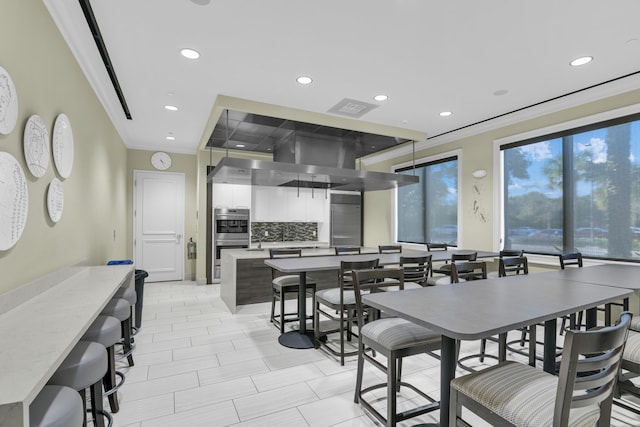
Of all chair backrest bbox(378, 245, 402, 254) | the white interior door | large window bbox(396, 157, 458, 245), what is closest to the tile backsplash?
the white interior door

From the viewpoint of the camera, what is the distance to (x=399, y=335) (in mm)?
1910

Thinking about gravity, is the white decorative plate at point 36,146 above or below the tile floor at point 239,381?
above

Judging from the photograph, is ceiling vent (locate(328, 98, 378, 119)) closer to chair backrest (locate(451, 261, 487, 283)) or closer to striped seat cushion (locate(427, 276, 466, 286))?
striped seat cushion (locate(427, 276, 466, 286))

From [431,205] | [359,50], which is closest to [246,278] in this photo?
[359,50]

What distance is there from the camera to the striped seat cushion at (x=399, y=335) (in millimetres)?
1872

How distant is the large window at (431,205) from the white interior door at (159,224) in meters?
4.79

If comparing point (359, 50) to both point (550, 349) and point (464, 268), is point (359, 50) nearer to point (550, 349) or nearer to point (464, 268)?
point (464, 268)

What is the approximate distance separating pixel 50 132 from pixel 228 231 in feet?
14.0

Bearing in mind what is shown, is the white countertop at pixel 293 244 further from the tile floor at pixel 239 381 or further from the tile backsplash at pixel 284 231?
the tile floor at pixel 239 381

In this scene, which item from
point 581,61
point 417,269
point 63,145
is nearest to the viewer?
point 63,145

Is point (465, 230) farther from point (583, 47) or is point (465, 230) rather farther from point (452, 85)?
point (583, 47)

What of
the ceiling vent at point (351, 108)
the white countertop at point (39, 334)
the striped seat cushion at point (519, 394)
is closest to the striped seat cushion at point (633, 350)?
the striped seat cushion at point (519, 394)

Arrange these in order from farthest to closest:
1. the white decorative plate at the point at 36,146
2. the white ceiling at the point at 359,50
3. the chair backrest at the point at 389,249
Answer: the chair backrest at the point at 389,249 < the white ceiling at the point at 359,50 < the white decorative plate at the point at 36,146

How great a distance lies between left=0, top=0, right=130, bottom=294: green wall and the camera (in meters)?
1.85
